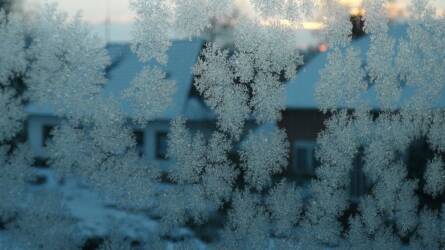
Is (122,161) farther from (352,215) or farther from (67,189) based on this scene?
(352,215)

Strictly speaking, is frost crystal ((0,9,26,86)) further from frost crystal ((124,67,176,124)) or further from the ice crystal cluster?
frost crystal ((124,67,176,124))

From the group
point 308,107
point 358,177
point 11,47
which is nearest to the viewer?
point 11,47

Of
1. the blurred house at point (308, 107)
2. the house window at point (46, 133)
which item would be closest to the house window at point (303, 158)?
the blurred house at point (308, 107)

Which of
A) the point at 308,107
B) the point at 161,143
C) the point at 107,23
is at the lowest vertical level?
the point at 161,143

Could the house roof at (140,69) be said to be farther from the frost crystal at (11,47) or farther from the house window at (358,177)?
the house window at (358,177)

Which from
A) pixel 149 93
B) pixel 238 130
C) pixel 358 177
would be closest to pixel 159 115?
pixel 149 93

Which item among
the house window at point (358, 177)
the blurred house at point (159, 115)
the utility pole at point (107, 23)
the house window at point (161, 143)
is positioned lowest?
the house window at point (358, 177)

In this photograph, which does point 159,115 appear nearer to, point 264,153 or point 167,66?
point 167,66
